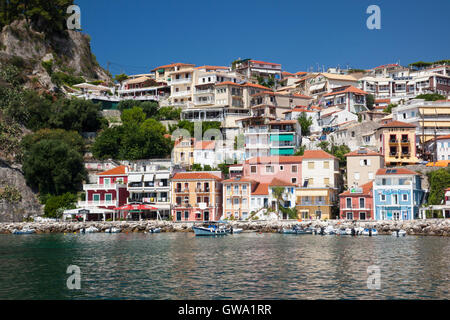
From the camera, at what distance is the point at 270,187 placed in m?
62.1

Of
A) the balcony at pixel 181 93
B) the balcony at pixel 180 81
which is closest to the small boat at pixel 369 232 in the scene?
the balcony at pixel 181 93

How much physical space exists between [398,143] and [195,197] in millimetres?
27407

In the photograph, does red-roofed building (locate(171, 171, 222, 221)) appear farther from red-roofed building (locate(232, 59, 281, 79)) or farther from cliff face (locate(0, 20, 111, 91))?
red-roofed building (locate(232, 59, 281, 79))

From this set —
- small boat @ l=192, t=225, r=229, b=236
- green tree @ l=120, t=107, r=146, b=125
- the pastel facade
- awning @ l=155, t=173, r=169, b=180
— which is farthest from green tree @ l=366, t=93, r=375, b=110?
small boat @ l=192, t=225, r=229, b=236

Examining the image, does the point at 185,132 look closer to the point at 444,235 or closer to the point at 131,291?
the point at 444,235

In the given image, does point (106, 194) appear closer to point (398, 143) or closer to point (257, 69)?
point (398, 143)

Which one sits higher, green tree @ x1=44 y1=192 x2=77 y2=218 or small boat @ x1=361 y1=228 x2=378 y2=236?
green tree @ x1=44 y1=192 x2=77 y2=218

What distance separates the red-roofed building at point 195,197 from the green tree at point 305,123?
884 inches

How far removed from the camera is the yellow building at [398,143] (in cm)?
6606

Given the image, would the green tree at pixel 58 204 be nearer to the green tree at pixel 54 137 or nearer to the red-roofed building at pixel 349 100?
the green tree at pixel 54 137

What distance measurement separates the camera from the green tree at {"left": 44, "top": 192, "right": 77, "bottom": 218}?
213ft

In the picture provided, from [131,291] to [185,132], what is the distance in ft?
193

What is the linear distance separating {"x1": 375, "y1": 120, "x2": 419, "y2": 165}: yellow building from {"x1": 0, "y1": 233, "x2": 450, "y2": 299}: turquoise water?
23.3 meters
